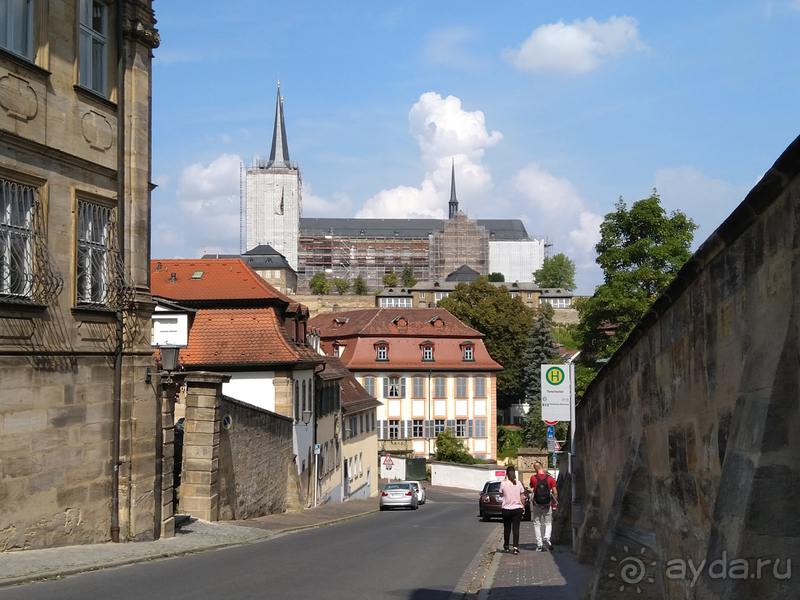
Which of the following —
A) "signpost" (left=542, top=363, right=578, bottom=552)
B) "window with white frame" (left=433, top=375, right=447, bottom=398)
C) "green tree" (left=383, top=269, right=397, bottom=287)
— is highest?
"green tree" (left=383, top=269, right=397, bottom=287)

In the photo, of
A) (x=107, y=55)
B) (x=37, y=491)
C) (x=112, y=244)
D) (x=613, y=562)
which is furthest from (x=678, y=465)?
(x=107, y=55)

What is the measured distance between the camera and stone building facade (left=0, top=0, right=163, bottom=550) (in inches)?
507

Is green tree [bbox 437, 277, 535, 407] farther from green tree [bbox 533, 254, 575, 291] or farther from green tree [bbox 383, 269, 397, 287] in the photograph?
green tree [bbox 533, 254, 575, 291]

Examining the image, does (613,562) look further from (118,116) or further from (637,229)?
(637,229)

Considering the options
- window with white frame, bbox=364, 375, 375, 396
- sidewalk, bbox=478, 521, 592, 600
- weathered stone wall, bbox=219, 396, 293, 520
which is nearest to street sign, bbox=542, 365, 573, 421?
sidewalk, bbox=478, 521, 592, 600

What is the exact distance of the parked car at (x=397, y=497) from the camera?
118 feet

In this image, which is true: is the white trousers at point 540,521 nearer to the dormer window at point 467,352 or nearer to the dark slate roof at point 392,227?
the dormer window at point 467,352

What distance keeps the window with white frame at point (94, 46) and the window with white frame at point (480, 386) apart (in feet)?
188

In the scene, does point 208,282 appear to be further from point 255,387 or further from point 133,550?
point 133,550

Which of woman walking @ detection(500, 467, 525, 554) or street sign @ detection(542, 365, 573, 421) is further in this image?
woman walking @ detection(500, 467, 525, 554)

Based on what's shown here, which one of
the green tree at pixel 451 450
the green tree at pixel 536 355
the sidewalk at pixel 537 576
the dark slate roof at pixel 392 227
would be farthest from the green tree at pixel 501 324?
the dark slate roof at pixel 392 227

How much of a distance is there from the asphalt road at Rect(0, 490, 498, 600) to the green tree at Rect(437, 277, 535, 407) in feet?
218

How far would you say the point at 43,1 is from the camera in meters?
13.3

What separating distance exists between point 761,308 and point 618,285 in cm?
3488
